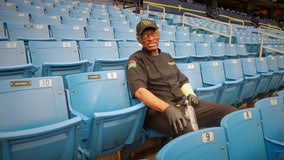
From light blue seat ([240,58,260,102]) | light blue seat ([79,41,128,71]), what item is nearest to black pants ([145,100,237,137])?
light blue seat ([79,41,128,71])

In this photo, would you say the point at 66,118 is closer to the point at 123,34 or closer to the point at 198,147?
the point at 198,147

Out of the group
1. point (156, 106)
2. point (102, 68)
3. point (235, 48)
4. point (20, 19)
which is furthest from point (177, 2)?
point (156, 106)

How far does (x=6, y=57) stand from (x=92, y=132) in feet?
4.31

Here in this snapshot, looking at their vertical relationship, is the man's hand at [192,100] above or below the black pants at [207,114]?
above

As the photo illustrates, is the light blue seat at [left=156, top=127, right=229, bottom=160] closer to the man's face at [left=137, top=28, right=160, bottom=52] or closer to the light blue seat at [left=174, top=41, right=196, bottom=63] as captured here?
the man's face at [left=137, top=28, right=160, bottom=52]

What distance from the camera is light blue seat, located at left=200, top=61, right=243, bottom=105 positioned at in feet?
7.63

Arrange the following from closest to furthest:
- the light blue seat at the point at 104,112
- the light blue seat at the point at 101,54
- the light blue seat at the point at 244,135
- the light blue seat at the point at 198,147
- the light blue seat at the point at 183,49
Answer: the light blue seat at the point at 198,147, the light blue seat at the point at 244,135, the light blue seat at the point at 104,112, the light blue seat at the point at 101,54, the light blue seat at the point at 183,49

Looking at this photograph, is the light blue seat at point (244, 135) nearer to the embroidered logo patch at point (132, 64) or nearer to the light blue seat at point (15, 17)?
the embroidered logo patch at point (132, 64)

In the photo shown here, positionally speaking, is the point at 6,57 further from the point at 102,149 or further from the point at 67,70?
the point at 102,149

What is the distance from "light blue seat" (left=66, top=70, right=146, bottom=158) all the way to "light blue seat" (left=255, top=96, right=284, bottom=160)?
2.44 ft

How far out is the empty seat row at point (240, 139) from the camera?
860 millimetres

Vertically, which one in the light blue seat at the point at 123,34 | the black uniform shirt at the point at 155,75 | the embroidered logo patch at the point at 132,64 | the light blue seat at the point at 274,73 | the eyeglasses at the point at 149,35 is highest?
the light blue seat at the point at 123,34

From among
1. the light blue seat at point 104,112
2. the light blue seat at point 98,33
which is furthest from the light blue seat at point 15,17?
the light blue seat at point 104,112

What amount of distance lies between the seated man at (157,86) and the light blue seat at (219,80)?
0.59m
